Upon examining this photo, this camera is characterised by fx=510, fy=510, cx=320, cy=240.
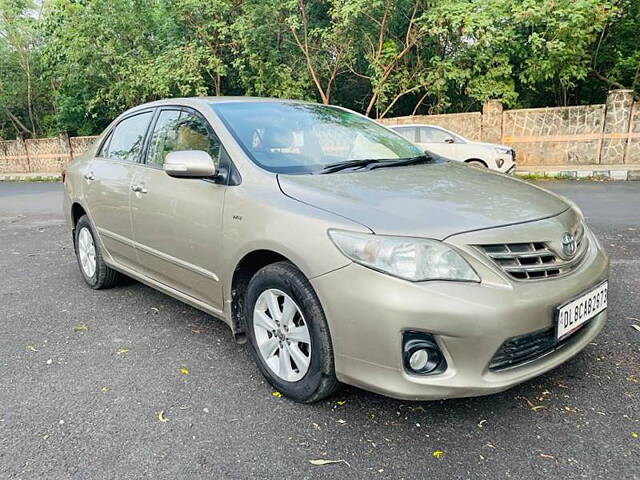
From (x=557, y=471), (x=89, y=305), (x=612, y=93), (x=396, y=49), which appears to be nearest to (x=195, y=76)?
(x=396, y=49)

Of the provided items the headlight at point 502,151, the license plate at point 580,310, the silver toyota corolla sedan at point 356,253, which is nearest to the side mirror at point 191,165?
the silver toyota corolla sedan at point 356,253

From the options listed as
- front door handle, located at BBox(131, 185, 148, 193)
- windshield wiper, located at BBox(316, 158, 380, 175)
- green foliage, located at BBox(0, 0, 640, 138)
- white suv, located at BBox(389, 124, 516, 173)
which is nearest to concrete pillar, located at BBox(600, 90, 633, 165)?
green foliage, located at BBox(0, 0, 640, 138)

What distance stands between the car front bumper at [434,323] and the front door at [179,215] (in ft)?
3.19

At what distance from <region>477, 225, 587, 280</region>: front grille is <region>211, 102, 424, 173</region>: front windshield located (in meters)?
1.16

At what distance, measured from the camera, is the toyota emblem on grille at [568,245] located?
237cm

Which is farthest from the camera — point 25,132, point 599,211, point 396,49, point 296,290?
point 25,132

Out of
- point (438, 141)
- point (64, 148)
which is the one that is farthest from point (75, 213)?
point (64, 148)

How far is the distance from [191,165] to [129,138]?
1.48 meters

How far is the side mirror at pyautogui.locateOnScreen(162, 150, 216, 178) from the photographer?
286 cm

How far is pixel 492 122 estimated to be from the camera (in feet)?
48.4

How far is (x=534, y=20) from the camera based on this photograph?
13.2m

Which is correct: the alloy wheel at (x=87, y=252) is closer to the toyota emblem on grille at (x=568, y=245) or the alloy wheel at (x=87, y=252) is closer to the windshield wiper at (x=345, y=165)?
the windshield wiper at (x=345, y=165)

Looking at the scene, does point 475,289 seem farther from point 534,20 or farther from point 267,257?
point 534,20

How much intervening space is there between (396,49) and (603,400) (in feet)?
46.7
